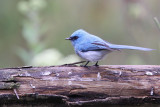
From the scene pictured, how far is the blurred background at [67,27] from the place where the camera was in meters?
5.59

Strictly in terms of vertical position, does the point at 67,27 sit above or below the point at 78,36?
above

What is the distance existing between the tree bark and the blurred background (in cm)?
145

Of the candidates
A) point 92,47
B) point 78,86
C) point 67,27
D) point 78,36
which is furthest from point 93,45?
point 67,27

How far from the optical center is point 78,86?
3.40 m

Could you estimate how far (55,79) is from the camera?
3.44 meters

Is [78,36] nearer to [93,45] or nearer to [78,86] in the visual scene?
[93,45]

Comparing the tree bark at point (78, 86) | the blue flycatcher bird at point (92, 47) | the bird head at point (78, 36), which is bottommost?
the tree bark at point (78, 86)

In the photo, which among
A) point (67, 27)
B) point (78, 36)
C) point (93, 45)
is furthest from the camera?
point (67, 27)

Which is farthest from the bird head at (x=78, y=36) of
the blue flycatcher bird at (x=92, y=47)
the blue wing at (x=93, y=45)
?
the blue wing at (x=93, y=45)

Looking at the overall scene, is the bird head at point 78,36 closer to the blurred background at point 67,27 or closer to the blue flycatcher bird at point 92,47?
the blue flycatcher bird at point 92,47

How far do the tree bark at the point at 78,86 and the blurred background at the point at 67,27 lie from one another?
1.45 m

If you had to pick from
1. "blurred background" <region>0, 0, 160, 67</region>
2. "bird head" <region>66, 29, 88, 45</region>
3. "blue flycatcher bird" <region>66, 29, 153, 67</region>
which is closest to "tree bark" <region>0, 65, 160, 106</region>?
"blue flycatcher bird" <region>66, 29, 153, 67</region>

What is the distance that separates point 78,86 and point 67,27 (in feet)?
14.3

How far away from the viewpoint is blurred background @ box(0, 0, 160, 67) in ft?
18.3
